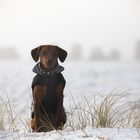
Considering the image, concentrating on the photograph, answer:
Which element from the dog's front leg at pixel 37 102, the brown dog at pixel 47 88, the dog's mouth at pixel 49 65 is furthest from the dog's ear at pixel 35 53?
the dog's front leg at pixel 37 102

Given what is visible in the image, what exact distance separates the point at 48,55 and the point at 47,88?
1.05ft

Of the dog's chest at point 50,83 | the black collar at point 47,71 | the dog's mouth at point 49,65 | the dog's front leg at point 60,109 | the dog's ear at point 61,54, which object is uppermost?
the dog's ear at point 61,54

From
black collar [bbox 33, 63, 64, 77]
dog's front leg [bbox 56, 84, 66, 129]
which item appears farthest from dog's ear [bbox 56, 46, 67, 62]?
dog's front leg [bbox 56, 84, 66, 129]

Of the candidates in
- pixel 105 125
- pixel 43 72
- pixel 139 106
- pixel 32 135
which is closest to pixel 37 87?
pixel 43 72

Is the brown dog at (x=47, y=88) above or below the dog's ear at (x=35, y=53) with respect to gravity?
below

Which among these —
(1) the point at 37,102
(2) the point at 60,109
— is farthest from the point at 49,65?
(2) the point at 60,109

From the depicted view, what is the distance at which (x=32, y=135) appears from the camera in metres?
4.58

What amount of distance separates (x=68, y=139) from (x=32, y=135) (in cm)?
46

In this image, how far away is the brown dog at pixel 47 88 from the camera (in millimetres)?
4789

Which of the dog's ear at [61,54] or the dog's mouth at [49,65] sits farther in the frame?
the dog's ear at [61,54]

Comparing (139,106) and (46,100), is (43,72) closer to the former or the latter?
(46,100)

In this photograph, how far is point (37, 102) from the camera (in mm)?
4859

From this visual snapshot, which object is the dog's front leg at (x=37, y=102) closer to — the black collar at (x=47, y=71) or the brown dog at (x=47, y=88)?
the brown dog at (x=47, y=88)

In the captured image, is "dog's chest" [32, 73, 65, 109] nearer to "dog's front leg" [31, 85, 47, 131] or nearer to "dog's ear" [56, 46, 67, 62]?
"dog's front leg" [31, 85, 47, 131]
